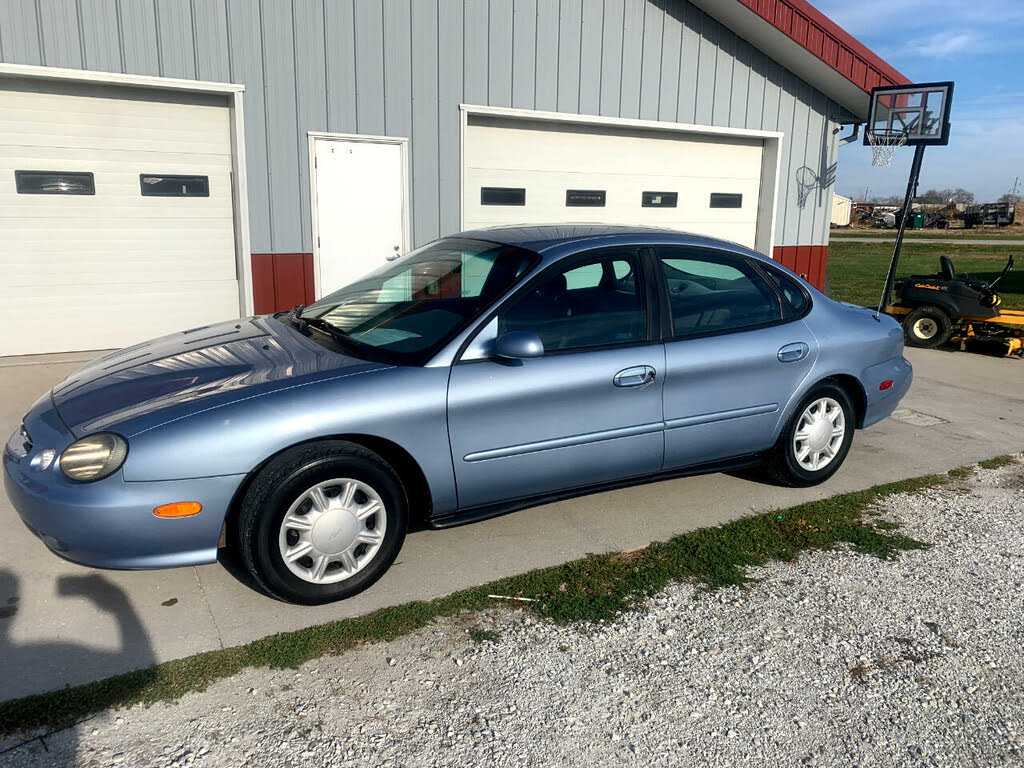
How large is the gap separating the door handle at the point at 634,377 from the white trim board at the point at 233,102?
5.51 meters

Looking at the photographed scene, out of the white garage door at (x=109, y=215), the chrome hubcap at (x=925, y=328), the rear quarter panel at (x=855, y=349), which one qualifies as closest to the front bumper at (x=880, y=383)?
the rear quarter panel at (x=855, y=349)

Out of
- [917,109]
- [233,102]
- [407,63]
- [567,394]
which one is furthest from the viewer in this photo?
[917,109]

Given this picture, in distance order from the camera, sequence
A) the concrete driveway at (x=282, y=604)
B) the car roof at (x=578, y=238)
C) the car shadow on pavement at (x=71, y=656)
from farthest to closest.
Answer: the car roof at (x=578, y=238) < the concrete driveway at (x=282, y=604) < the car shadow on pavement at (x=71, y=656)

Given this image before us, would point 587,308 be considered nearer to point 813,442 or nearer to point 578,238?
point 578,238

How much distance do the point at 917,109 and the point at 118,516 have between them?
35.9 feet

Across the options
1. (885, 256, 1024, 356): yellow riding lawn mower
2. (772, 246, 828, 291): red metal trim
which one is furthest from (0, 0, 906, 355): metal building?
(885, 256, 1024, 356): yellow riding lawn mower

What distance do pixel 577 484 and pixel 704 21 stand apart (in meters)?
8.34

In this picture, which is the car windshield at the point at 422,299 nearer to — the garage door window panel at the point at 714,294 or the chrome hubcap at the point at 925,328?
the garage door window panel at the point at 714,294

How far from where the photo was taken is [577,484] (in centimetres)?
396

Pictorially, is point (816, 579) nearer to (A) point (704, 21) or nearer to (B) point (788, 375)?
(B) point (788, 375)

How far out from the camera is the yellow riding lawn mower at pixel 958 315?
922cm

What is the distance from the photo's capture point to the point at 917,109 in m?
10.6

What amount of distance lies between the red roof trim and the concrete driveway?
20.2 ft

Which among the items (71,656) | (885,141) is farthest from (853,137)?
(71,656)
